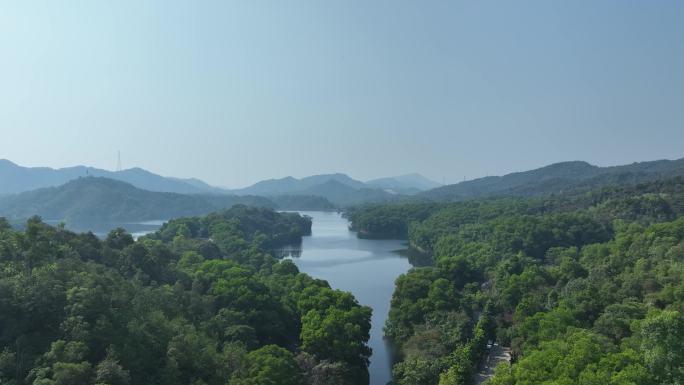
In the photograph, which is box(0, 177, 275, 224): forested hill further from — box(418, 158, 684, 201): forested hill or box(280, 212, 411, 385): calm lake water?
box(418, 158, 684, 201): forested hill

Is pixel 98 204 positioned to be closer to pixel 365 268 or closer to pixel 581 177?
pixel 365 268

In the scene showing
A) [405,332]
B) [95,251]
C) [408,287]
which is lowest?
[405,332]

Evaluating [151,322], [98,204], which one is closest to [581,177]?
[98,204]

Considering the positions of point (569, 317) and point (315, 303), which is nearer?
point (569, 317)

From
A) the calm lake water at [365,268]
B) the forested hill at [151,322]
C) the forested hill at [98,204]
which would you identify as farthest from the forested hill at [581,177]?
the forested hill at [151,322]

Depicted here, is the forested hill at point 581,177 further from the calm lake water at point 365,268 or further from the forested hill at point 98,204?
the forested hill at point 98,204

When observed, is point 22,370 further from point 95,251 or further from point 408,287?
point 408,287

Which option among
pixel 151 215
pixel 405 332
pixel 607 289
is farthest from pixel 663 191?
pixel 151 215
